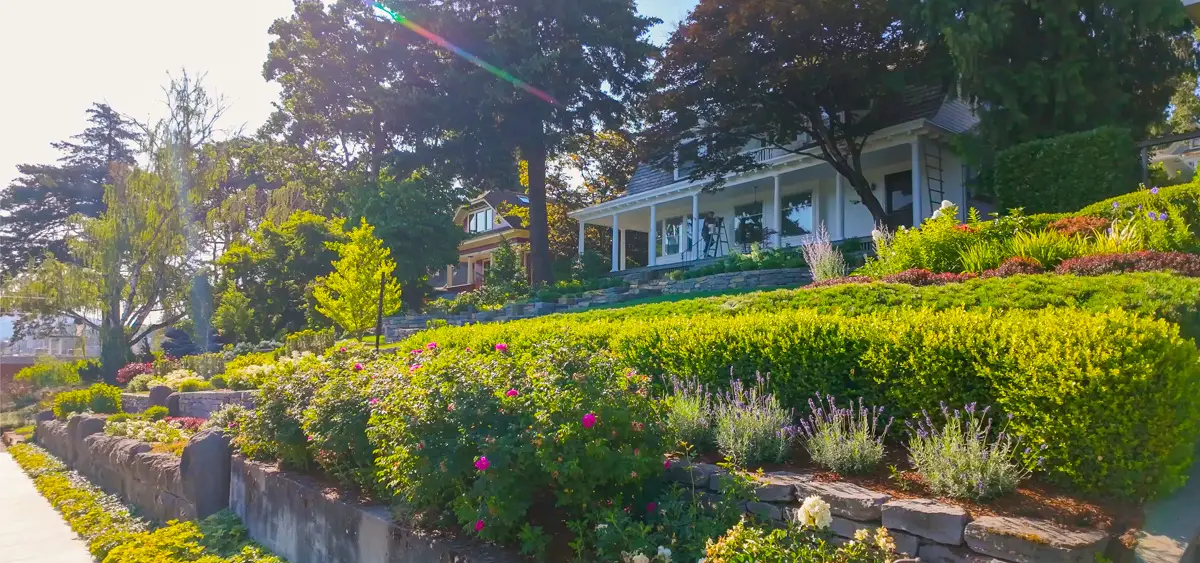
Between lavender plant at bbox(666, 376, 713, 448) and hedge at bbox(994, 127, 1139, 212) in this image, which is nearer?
lavender plant at bbox(666, 376, 713, 448)

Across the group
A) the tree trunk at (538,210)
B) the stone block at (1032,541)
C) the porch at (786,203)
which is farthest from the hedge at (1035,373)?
the tree trunk at (538,210)

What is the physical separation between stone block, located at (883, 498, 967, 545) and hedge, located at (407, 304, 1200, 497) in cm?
65

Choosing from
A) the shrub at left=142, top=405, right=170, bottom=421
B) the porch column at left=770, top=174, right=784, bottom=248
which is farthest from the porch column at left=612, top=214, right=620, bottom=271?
the shrub at left=142, top=405, right=170, bottom=421

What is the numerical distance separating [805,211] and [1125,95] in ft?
28.6

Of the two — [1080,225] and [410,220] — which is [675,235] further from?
[1080,225]

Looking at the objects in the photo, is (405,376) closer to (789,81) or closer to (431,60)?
(789,81)

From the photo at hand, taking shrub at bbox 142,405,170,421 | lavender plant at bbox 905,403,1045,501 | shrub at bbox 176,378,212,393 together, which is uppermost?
lavender plant at bbox 905,403,1045,501

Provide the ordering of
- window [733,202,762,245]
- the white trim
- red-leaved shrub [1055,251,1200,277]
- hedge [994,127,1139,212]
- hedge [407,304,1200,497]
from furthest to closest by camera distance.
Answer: window [733,202,762,245] < the white trim < hedge [994,127,1139,212] < red-leaved shrub [1055,251,1200,277] < hedge [407,304,1200,497]

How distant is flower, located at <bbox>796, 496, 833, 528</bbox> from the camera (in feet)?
10.5

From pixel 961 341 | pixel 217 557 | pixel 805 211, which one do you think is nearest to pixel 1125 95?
pixel 805 211

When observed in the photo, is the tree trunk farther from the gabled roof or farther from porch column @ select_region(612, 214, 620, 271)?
the gabled roof

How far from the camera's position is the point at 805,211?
2106 centimetres

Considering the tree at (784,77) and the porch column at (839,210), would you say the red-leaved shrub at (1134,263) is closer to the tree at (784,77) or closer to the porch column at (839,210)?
the tree at (784,77)

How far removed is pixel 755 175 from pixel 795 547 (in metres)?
18.1
